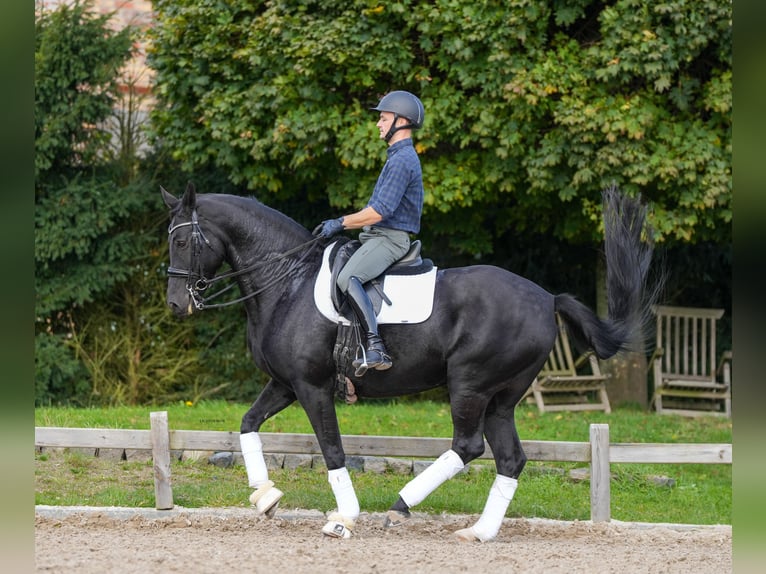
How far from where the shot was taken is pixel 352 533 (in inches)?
249

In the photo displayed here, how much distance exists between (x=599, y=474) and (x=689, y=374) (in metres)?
7.56

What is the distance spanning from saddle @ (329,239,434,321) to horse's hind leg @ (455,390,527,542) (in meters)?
1.11

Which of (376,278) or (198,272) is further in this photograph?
(198,272)

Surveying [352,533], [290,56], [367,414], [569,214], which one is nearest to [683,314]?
[569,214]

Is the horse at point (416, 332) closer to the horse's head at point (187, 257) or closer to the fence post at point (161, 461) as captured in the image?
the horse's head at point (187, 257)

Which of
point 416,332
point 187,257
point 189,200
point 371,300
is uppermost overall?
point 189,200

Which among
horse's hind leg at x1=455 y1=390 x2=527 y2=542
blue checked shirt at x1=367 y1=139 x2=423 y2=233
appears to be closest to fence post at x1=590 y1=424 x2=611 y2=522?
horse's hind leg at x1=455 y1=390 x2=527 y2=542

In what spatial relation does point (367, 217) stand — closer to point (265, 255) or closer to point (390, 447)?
point (265, 255)

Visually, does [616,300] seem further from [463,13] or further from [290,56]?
[290,56]

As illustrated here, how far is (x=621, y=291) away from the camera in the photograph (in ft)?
21.2

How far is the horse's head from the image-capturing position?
6352 mm

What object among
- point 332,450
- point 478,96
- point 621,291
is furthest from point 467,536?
point 478,96

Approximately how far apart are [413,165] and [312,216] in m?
7.53

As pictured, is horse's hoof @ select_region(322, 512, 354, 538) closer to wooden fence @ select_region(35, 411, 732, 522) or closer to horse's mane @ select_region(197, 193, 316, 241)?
wooden fence @ select_region(35, 411, 732, 522)
